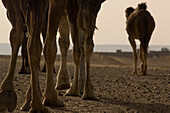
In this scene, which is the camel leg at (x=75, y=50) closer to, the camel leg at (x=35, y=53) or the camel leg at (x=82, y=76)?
the camel leg at (x=82, y=76)

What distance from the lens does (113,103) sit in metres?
6.36

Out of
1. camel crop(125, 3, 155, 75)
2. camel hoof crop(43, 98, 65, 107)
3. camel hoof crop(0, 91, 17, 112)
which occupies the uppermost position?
camel crop(125, 3, 155, 75)

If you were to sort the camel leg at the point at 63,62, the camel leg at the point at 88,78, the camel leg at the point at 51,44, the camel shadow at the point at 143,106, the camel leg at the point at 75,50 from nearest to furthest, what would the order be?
1. the camel leg at the point at 51,44
2. the camel shadow at the point at 143,106
3. the camel leg at the point at 88,78
4. the camel leg at the point at 75,50
5. the camel leg at the point at 63,62

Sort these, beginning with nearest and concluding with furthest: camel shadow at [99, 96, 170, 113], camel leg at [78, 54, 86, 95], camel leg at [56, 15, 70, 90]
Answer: camel shadow at [99, 96, 170, 113] < camel leg at [78, 54, 86, 95] < camel leg at [56, 15, 70, 90]

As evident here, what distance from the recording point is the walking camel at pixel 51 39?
4.65 m

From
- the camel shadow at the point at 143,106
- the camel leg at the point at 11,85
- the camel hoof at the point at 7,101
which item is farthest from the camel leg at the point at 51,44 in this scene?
the camel shadow at the point at 143,106

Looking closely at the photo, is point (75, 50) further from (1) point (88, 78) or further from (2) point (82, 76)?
(1) point (88, 78)

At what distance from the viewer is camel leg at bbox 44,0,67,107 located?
5.21 meters

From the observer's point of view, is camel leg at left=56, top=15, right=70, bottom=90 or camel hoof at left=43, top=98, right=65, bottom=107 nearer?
camel hoof at left=43, top=98, right=65, bottom=107

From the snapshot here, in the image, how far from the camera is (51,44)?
5301 mm

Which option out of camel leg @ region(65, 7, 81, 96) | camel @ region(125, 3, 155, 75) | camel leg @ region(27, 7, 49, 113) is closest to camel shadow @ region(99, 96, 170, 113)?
camel leg @ region(65, 7, 81, 96)

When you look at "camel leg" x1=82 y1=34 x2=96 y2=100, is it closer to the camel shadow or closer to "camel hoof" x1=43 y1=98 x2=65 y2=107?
the camel shadow

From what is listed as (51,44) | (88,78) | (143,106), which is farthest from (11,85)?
(143,106)

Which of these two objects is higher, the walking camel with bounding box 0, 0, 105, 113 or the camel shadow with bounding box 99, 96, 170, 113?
Answer: the walking camel with bounding box 0, 0, 105, 113
